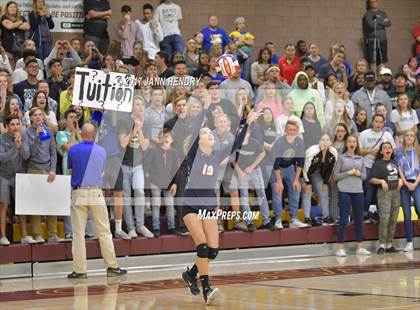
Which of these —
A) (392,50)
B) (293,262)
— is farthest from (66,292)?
(392,50)

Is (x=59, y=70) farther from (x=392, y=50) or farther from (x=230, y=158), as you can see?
(x=392, y=50)

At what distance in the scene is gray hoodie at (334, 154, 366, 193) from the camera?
60.6 feet

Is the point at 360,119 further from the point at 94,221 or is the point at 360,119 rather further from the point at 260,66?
the point at 94,221

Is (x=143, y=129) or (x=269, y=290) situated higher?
(x=143, y=129)

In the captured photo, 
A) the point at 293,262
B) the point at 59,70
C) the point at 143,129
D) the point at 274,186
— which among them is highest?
the point at 59,70

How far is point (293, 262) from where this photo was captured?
17781 mm

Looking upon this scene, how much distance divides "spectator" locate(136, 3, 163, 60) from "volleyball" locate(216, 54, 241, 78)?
202cm

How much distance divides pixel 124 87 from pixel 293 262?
449cm

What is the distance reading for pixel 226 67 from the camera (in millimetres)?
19812

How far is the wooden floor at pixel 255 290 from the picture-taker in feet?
41.1

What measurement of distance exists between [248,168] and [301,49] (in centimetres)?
668

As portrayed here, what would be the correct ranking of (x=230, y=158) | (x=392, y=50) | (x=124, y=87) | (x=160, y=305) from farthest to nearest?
(x=392, y=50), (x=230, y=158), (x=124, y=87), (x=160, y=305)

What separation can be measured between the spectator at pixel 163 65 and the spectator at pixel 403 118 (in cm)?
488

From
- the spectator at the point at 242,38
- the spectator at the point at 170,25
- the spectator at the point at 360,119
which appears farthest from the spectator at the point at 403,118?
the spectator at the point at 170,25
